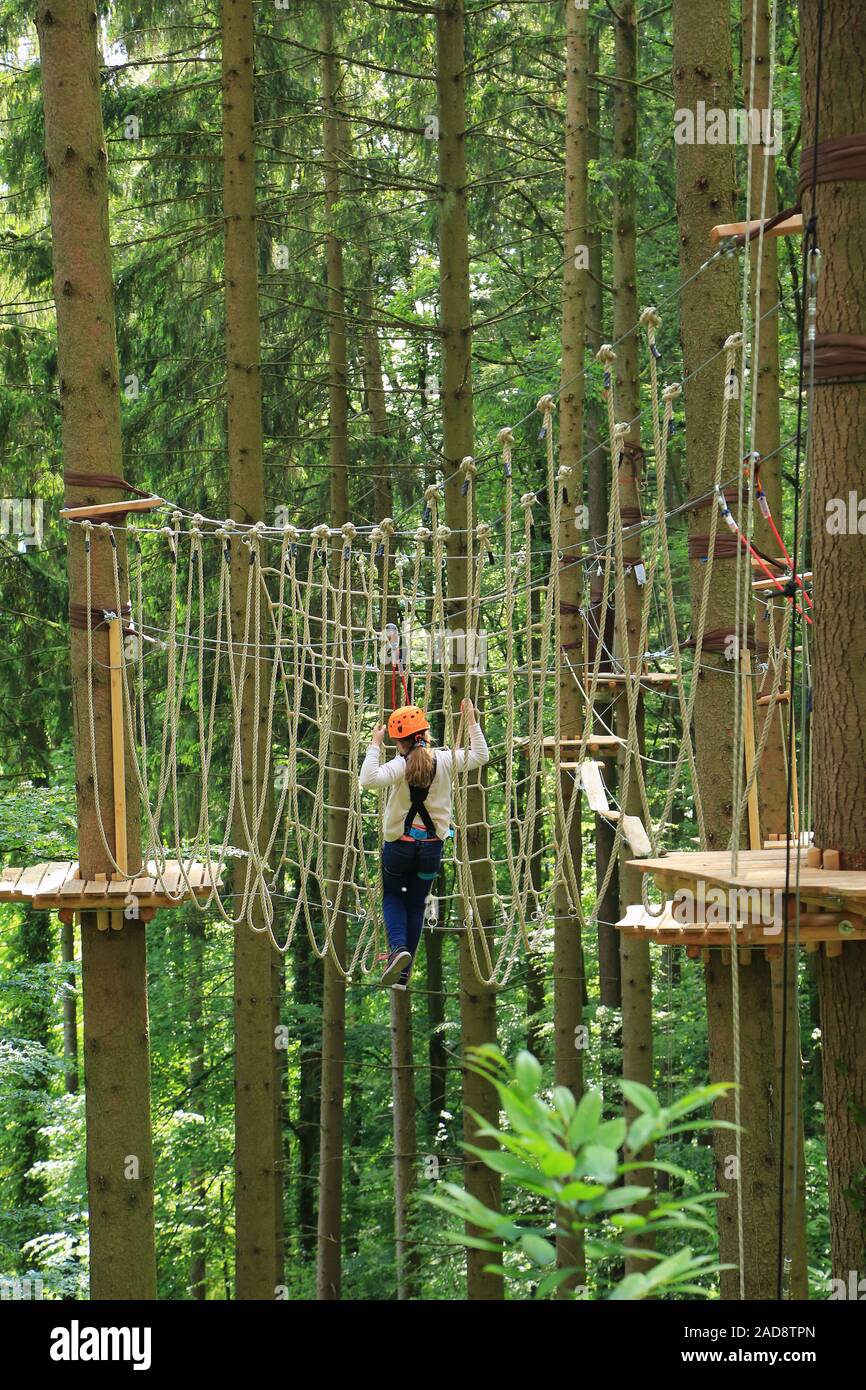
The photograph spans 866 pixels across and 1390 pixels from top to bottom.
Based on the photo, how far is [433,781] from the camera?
4379 mm

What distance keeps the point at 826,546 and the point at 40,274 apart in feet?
18.0

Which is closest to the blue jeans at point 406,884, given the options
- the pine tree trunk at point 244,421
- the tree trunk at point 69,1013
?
the pine tree trunk at point 244,421

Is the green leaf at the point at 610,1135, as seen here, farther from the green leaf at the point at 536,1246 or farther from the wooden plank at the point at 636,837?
the wooden plank at the point at 636,837

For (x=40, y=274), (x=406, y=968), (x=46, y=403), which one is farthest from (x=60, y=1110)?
(x=406, y=968)

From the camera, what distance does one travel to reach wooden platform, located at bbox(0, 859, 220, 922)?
3.71 metres

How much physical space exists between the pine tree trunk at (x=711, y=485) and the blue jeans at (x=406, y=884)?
924 millimetres

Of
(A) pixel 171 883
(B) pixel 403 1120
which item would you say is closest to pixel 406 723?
(A) pixel 171 883

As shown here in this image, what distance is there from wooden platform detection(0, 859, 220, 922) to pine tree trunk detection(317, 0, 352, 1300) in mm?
3858

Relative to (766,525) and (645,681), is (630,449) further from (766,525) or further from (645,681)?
(766,525)

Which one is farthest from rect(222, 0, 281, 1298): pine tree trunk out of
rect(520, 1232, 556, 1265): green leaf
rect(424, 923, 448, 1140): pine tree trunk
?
rect(424, 923, 448, 1140): pine tree trunk

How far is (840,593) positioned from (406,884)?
212 centimetres

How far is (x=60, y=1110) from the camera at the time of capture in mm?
10000
